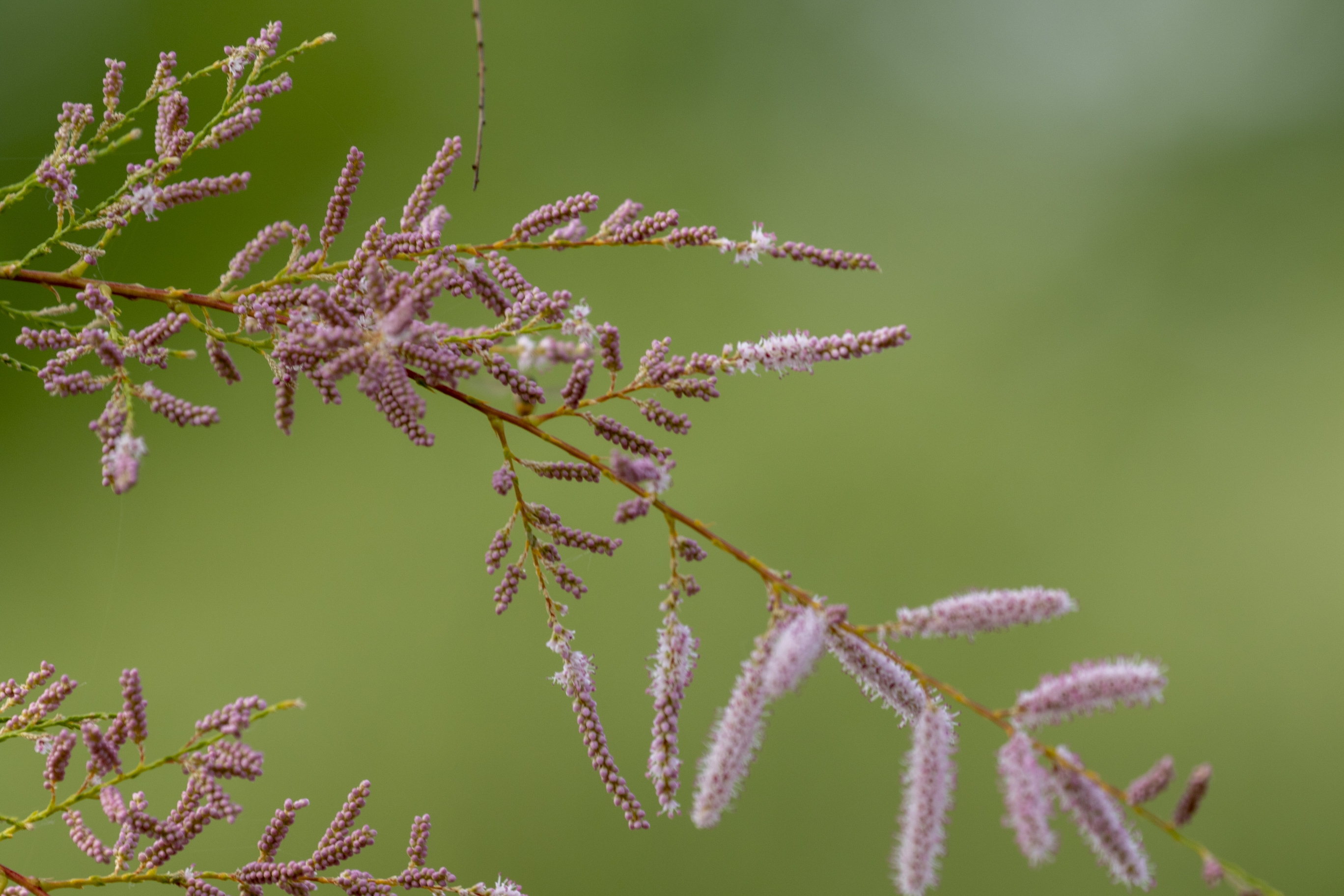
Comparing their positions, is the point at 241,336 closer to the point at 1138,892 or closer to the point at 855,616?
the point at 855,616

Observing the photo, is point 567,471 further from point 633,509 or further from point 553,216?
point 553,216

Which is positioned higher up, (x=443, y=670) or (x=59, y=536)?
(x=59, y=536)

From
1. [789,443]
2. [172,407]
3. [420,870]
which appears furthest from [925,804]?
[789,443]

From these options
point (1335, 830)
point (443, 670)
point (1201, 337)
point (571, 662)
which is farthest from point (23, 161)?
point (1335, 830)

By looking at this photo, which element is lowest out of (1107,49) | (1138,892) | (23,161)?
(1138,892)

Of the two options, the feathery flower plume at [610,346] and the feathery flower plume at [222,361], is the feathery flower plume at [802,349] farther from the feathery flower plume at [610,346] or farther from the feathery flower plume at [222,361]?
the feathery flower plume at [222,361]

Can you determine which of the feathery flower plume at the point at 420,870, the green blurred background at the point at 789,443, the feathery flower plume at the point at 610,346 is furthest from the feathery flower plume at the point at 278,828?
A: the green blurred background at the point at 789,443

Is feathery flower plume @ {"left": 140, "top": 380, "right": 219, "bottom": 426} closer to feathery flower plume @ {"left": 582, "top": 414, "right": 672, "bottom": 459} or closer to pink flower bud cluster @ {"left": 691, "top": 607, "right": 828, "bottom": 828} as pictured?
feathery flower plume @ {"left": 582, "top": 414, "right": 672, "bottom": 459}
